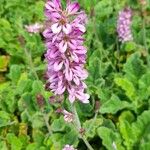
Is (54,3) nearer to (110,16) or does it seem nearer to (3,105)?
(3,105)

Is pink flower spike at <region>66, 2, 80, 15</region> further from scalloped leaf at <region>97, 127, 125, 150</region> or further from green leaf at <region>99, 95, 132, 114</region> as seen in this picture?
green leaf at <region>99, 95, 132, 114</region>

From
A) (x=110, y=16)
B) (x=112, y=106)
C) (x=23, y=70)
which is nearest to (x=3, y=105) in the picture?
(x=23, y=70)

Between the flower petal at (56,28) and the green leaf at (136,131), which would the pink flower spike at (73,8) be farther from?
the green leaf at (136,131)

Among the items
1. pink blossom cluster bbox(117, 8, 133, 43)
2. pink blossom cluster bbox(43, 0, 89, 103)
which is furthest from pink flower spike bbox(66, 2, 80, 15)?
pink blossom cluster bbox(117, 8, 133, 43)

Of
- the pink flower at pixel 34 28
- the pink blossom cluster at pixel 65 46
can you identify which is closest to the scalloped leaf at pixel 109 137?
the pink blossom cluster at pixel 65 46

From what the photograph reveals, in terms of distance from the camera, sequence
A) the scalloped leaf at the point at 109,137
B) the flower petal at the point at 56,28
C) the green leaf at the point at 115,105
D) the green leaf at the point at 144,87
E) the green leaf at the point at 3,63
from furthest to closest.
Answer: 1. the green leaf at the point at 3,63
2. the green leaf at the point at 144,87
3. the green leaf at the point at 115,105
4. the scalloped leaf at the point at 109,137
5. the flower petal at the point at 56,28

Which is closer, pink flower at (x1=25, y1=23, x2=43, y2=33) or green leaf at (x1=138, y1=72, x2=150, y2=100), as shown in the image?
green leaf at (x1=138, y1=72, x2=150, y2=100)
